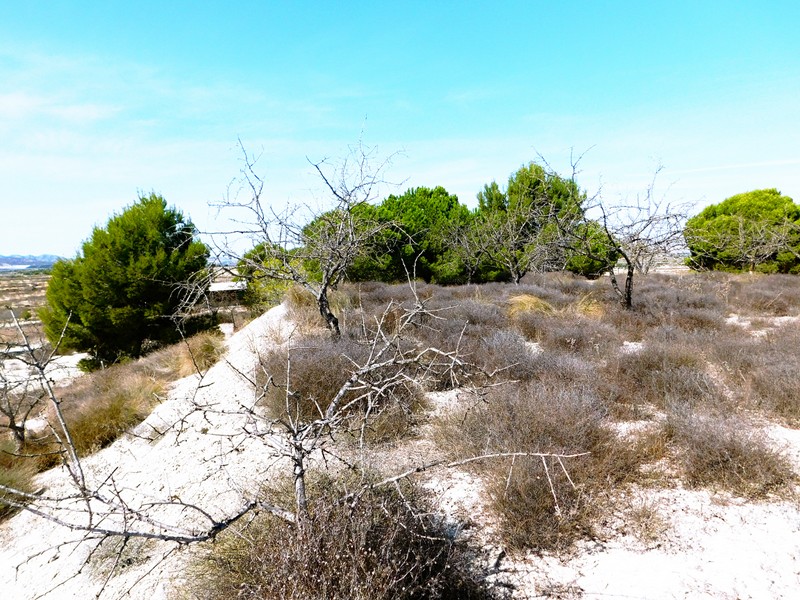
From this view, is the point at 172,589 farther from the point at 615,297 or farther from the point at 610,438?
the point at 615,297

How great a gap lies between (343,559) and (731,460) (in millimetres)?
3115

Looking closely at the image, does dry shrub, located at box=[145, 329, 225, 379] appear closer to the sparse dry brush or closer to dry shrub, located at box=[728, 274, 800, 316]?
the sparse dry brush

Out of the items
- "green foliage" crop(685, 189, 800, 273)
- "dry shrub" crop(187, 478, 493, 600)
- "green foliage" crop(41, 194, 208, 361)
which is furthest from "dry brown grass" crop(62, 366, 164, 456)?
"green foliage" crop(685, 189, 800, 273)

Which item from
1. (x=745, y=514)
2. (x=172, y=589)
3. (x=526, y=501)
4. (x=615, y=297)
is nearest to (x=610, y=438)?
(x=745, y=514)

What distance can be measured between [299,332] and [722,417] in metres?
5.83

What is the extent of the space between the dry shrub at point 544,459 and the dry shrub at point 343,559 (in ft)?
1.58

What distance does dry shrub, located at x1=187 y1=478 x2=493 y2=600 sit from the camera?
1960mm

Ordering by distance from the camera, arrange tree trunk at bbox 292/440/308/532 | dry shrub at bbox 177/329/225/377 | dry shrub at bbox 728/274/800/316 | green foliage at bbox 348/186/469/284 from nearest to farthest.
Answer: tree trunk at bbox 292/440/308/532 < dry shrub at bbox 177/329/225/377 < dry shrub at bbox 728/274/800/316 < green foliage at bbox 348/186/469/284

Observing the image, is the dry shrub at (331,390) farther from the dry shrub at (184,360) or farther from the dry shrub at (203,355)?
the dry shrub at (184,360)

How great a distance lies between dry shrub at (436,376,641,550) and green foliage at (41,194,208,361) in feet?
34.8

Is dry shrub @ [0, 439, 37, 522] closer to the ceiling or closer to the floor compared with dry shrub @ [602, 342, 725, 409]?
closer to the floor

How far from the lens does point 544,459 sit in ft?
8.82

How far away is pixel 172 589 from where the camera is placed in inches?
111

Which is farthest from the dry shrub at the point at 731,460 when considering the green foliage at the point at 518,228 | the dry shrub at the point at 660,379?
the green foliage at the point at 518,228
